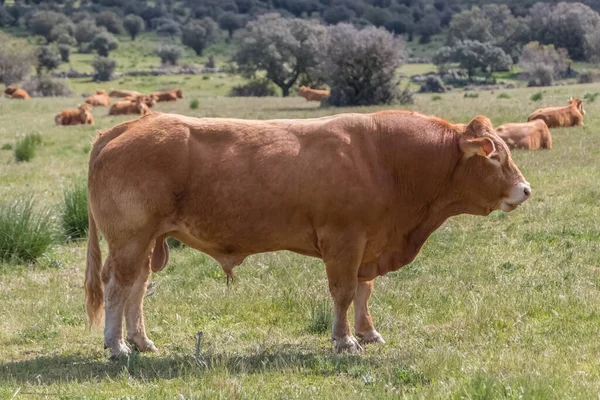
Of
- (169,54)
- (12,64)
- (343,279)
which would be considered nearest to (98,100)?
(12,64)

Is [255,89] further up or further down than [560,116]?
further down

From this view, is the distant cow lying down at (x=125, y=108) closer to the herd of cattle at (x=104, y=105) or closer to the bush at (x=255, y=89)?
the herd of cattle at (x=104, y=105)

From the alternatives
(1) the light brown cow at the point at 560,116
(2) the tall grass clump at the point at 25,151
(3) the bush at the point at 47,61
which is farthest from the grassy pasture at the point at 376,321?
(3) the bush at the point at 47,61

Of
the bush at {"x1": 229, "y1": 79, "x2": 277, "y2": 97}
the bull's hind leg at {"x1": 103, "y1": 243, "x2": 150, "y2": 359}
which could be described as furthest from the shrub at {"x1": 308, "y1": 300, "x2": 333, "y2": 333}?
the bush at {"x1": 229, "y1": 79, "x2": 277, "y2": 97}

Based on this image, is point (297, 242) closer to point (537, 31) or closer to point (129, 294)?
point (129, 294)

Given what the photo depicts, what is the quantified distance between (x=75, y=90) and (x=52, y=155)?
1547 inches

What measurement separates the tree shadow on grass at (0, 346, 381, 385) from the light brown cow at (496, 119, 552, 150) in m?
11.9

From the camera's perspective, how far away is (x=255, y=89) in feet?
176

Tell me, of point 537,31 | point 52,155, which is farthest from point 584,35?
Result: point 52,155

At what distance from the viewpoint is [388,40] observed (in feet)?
116

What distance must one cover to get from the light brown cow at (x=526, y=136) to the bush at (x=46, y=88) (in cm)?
4099

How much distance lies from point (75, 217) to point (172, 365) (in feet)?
20.9

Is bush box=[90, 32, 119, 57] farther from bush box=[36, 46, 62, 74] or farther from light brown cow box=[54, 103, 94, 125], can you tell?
light brown cow box=[54, 103, 94, 125]

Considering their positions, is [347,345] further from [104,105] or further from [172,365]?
[104,105]
